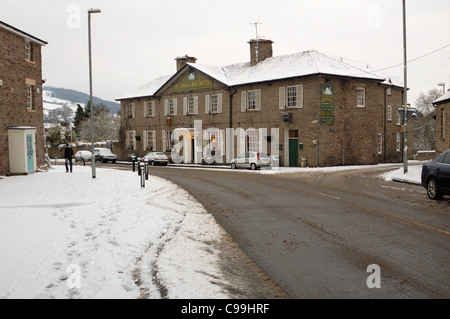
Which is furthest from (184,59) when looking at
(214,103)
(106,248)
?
(106,248)

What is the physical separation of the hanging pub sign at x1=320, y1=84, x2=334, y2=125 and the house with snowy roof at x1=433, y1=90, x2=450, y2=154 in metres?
6.94

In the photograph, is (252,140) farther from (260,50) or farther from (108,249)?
(108,249)

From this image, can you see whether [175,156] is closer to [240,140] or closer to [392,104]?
[240,140]

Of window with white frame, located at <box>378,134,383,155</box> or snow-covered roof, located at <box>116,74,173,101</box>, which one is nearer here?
window with white frame, located at <box>378,134,383,155</box>

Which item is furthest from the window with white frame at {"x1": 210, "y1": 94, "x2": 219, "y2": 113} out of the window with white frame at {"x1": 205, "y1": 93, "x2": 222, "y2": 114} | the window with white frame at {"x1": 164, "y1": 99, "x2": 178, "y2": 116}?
the window with white frame at {"x1": 164, "y1": 99, "x2": 178, "y2": 116}

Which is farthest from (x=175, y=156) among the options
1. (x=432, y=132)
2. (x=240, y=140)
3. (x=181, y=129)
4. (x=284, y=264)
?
(x=432, y=132)

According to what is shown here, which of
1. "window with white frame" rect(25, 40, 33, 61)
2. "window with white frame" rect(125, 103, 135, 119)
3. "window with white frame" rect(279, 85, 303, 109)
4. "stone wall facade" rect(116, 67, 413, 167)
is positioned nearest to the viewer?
"window with white frame" rect(25, 40, 33, 61)

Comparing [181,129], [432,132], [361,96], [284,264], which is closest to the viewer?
[284,264]

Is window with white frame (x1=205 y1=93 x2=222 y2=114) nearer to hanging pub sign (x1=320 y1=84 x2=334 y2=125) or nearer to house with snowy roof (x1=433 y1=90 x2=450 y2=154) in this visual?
hanging pub sign (x1=320 y1=84 x2=334 y2=125)

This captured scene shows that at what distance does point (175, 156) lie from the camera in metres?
39.9

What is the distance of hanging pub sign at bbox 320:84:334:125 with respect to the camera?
96.2 ft

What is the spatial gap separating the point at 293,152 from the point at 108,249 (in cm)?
2523

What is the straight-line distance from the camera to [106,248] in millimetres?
6676
